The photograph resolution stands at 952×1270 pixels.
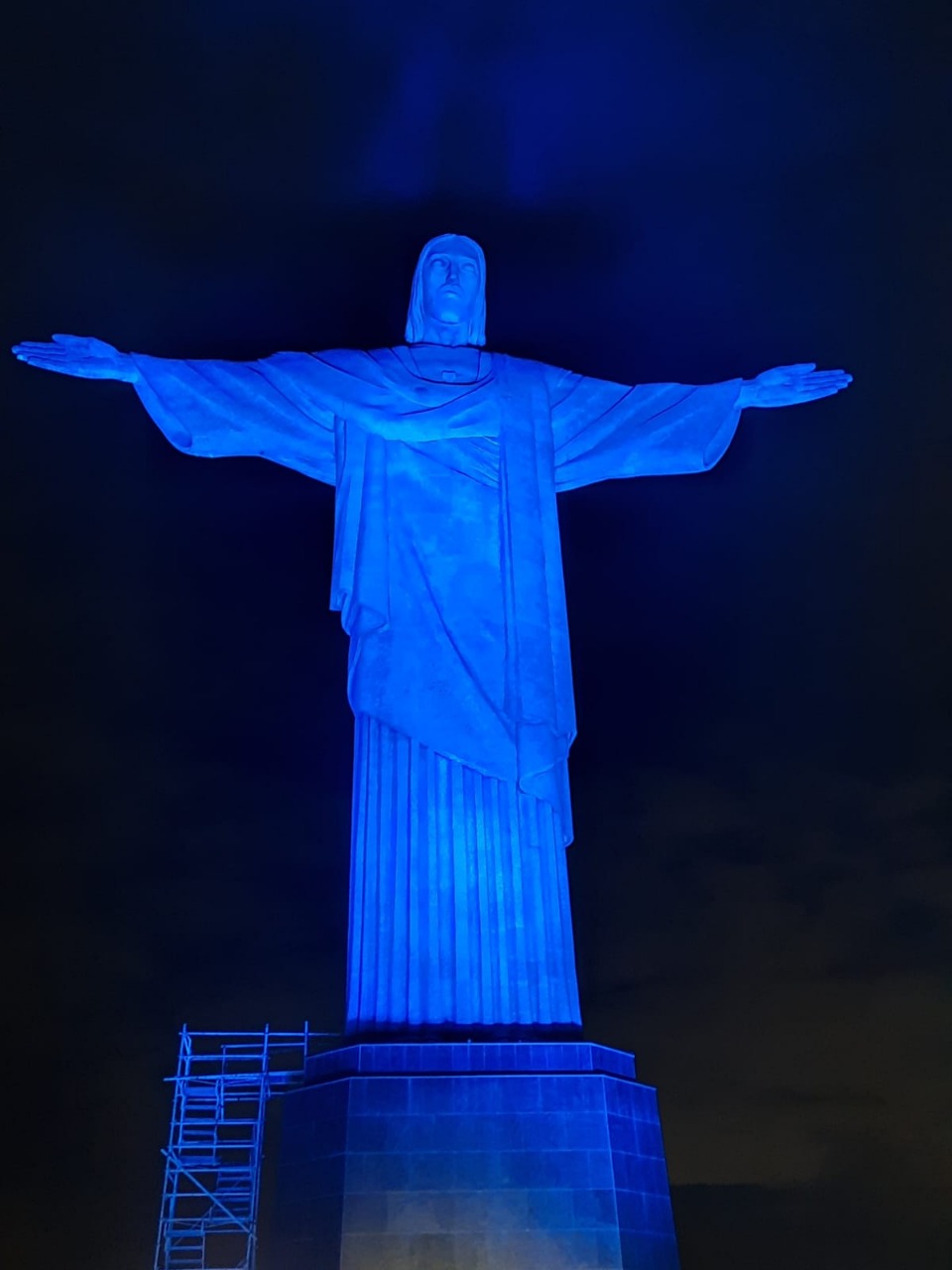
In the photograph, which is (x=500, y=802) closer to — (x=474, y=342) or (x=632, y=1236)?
(x=632, y=1236)

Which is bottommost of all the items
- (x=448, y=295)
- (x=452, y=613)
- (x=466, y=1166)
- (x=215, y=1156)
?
(x=466, y=1166)

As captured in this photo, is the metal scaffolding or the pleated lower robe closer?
the pleated lower robe

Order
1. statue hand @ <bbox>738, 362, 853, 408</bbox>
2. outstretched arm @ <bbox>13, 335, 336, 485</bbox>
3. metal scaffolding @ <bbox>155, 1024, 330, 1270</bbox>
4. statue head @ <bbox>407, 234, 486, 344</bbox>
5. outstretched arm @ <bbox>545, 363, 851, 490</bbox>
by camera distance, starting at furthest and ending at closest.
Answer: metal scaffolding @ <bbox>155, 1024, 330, 1270</bbox>, statue head @ <bbox>407, 234, 486, 344</bbox>, outstretched arm @ <bbox>545, 363, 851, 490</bbox>, statue hand @ <bbox>738, 362, 853, 408</bbox>, outstretched arm @ <bbox>13, 335, 336, 485</bbox>

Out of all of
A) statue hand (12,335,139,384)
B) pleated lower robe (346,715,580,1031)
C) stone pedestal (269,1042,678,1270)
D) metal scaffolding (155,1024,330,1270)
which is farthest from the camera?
metal scaffolding (155,1024,330,1270)

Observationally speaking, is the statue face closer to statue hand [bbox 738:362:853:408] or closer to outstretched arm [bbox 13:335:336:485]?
outstretched arm [bbox 13:335:336:485]

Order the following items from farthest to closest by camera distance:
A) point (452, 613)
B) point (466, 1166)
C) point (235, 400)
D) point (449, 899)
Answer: point (235, 400) → point (452, 613) → point (449, 899) → point (466, 1166)

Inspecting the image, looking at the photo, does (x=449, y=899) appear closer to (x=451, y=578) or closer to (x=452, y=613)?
(x=452, y=613)

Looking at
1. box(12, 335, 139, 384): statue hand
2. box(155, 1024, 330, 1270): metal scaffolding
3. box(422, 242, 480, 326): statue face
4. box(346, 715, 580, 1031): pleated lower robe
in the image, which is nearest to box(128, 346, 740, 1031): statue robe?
box(346, 715, 580, 1031): pleated lower robe

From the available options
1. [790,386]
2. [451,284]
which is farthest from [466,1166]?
[451,284]
